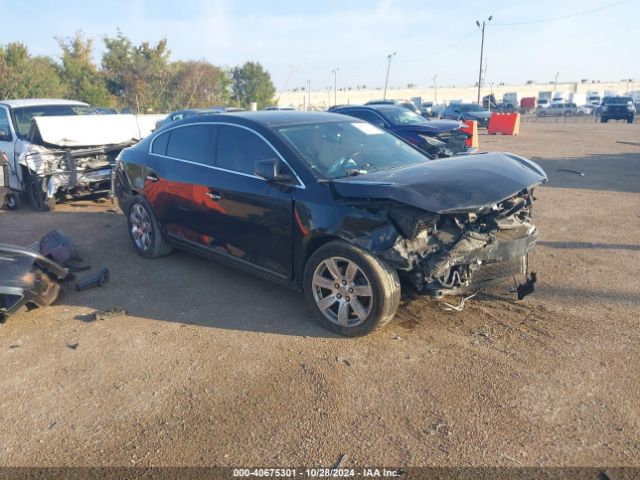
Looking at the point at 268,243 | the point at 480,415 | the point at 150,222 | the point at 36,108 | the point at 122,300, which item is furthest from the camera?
the point at 36,108

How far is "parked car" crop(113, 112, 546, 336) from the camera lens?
12.5 feet

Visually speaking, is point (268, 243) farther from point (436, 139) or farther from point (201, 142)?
point (436, 139)

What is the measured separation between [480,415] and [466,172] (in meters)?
1.93

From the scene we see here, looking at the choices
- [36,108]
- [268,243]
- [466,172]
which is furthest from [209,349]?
[36,108]

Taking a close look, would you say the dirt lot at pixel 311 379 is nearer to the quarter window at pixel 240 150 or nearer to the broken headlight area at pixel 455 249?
the broken headlight area at pixel 455 249

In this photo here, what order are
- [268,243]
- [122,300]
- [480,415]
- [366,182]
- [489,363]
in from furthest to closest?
[122,300], [268,243], [366,182], [489,363], [480,415]

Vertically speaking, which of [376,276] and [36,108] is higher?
[36,108]

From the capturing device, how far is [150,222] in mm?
6039

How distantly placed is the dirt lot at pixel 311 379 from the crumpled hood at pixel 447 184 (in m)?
1.07

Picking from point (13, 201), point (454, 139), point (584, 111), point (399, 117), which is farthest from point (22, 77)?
point (584, 111)

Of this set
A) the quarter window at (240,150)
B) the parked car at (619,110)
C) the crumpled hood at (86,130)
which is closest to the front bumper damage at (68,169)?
the crumpled hood at (86,130)

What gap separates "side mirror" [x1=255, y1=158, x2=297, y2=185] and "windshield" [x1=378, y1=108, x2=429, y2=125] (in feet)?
26.4

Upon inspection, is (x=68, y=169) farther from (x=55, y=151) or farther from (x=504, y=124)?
(x=504, y=124)

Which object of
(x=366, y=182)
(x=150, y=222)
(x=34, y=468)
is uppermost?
(x=366, y=182)
